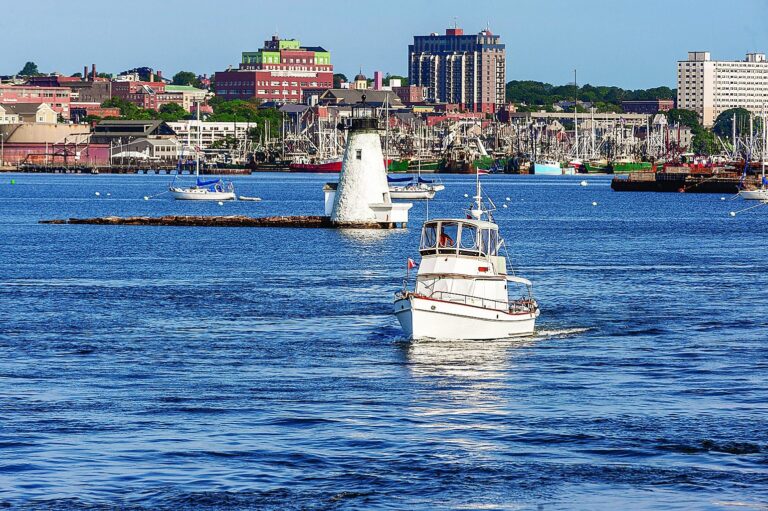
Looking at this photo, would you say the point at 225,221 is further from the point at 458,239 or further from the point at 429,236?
the point at 458,239

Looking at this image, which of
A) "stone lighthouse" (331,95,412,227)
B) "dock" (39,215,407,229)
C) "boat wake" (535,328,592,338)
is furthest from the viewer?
"dock" (39,215,407,229)

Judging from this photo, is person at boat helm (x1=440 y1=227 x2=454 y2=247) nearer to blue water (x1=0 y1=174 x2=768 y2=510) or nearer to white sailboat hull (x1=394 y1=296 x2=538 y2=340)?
white sailboat hull (x1=394 y1=296 x2=538 y2=340)

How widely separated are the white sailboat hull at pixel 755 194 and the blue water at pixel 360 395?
336ft

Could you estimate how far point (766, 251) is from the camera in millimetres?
96750

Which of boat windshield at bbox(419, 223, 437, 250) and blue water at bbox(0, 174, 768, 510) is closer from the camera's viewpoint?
blue water at bbox(0, 174, 768, 510)

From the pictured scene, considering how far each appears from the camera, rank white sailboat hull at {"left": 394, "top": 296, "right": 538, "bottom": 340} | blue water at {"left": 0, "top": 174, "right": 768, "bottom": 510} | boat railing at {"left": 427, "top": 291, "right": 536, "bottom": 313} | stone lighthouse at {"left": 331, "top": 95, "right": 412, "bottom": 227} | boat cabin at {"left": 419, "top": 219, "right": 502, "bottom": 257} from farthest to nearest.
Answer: stone lighthouse at {"left": 331, "top": 95, "right": 412, "bottom": 227}, boat cabin at {"left": 419, "top": 219, "right": 502, "bottom": 257}, boat railing at {"left": 427, "top": 291, "right": 536, "bottom": 313}, white sailboat hull at {"left": 394, "top": 296, "right": 538, "bottom": 340}, blue water at {"left": 0, "top": 174, "right": 768, "bottom": 510}

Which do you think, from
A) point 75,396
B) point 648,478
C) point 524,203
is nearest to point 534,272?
point 75,396

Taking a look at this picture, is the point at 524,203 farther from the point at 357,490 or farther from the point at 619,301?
the point at 357,490

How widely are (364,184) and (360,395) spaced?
6468 centimetres

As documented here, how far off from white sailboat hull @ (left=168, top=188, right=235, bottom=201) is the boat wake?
389ft

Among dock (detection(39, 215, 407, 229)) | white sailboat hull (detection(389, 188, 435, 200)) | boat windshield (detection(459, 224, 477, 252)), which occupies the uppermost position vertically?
boat windshield (detection(459, 224, 477, 252))

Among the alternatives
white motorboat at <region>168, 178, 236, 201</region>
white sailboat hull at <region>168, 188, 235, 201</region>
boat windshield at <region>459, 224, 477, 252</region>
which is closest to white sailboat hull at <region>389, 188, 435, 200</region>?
white motorboat at <region>168, 178, 236, 201</region>

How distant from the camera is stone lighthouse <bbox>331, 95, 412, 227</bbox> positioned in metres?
100

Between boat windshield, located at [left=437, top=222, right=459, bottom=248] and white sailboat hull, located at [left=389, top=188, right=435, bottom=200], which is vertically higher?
boat windshield, located at [left=437, top=222, right=459, bottom=248]
